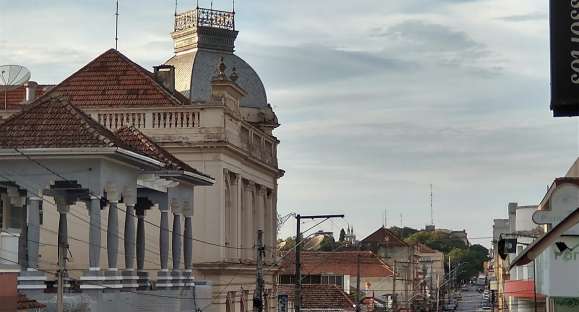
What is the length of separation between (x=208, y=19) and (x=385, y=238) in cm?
9043

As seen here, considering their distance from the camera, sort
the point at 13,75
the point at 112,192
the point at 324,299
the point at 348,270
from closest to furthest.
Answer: the point at 112,192, the point at 13,75, the point at 324,299, the point at 348,270

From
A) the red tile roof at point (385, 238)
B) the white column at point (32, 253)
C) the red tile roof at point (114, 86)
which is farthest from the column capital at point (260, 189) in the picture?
the red tile roof at point (385, 238)

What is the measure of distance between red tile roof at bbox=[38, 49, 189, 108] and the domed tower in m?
4.12

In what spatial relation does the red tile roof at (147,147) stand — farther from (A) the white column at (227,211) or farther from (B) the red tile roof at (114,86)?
(B) the red tile roof at (114,86)

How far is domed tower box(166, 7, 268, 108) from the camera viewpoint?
50.5 meters

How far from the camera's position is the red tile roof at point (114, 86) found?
44.0 metres

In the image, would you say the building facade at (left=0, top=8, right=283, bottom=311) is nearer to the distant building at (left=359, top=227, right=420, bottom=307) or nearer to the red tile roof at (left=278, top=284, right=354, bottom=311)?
the red tile roof at (left=278, top=284, right=354, bottom=311)

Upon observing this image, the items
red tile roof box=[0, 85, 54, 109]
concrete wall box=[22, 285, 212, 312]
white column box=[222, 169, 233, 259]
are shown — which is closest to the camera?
concrete wall box=[22, 285, 212, 312]

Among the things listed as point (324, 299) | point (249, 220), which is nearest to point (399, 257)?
point (324, 299)

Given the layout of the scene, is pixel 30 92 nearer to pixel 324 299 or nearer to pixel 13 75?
pixel 13 75

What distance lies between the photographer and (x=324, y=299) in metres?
75.7

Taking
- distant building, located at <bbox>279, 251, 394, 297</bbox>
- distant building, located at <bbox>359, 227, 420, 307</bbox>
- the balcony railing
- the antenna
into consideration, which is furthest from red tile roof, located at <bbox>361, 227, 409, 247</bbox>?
the antenna

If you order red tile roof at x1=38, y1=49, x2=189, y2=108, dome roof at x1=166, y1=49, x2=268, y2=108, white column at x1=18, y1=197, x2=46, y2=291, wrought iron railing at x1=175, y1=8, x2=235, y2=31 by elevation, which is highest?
wrought iron railing at x1=175, y1=8, x2=235, y2=31

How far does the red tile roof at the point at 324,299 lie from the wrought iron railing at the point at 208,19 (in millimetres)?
24918
